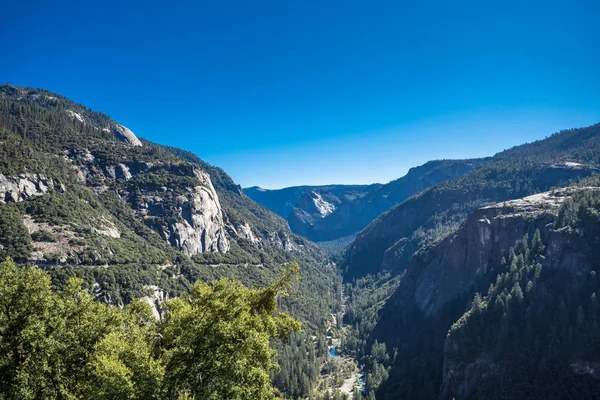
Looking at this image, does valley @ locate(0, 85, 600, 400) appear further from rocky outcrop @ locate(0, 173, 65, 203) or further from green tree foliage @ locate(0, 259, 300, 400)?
rocky outcrop @ locate(0, 173, 65, 203)

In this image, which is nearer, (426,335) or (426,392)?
(426,392)

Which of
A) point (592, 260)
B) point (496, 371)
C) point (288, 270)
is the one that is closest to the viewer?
point (288, 270)

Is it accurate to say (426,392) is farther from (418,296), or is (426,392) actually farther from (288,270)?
(288,270)

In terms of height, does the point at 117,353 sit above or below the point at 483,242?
above

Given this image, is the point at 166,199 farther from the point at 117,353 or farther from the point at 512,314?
the point at 117,353

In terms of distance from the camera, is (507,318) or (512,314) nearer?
(507,318)

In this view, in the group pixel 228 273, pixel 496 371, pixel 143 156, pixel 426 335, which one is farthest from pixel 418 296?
pixel 143 156

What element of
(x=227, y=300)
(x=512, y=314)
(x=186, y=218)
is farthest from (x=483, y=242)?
(x=186, y=218)
